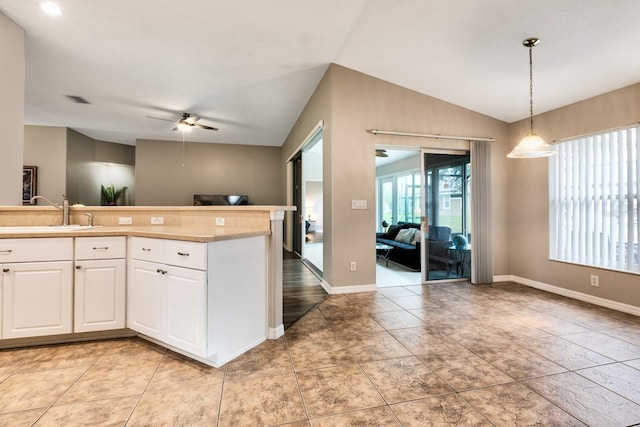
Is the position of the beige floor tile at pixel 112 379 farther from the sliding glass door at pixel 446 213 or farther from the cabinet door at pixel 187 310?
the sliding glass door at pixel 446 213

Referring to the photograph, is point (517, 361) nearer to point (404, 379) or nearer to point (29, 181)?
point (404, 379)

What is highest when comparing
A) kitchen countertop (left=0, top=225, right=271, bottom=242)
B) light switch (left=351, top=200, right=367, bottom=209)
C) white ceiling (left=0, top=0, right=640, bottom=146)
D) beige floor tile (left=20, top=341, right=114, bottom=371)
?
white ceiling (left=0, top=0, right=640, bottom=146)

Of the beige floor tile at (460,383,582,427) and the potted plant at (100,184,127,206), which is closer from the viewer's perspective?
the beige floor tile at (460,383,582,427)

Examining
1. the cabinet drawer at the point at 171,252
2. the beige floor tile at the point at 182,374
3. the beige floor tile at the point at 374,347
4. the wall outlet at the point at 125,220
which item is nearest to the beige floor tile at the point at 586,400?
the beige floor tile at the point at 374,347

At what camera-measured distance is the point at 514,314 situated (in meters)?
3.09

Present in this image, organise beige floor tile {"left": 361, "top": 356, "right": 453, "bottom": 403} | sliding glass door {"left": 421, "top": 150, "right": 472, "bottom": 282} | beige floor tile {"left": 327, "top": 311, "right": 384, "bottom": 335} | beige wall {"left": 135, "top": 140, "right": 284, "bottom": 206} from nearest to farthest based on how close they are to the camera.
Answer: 1. beige floor tile {"left": 361, "top": 356, "right": 453, "bottom": 403}
2. beige floor tile {"left": 327, "top": 311, "right": 384, "bottom": 335}
3. sliding glass door {"left": 421, "top": 150, "right": 472, "bottom": 282}
4. beige wall {"left": 135, "top": 140, "right": 284, "bottom": 206}

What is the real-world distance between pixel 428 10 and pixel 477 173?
2.48 meters

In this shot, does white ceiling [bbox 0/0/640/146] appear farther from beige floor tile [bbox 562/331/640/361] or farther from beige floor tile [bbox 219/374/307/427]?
beige floor tile [bbox 219/374/307/427]

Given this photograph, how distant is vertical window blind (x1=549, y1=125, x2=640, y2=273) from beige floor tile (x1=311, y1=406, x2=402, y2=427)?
3.45 metres

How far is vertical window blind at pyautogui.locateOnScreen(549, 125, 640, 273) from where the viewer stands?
3.16 metres

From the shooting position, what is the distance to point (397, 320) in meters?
2.89

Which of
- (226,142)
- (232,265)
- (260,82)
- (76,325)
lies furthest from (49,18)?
(226,142)

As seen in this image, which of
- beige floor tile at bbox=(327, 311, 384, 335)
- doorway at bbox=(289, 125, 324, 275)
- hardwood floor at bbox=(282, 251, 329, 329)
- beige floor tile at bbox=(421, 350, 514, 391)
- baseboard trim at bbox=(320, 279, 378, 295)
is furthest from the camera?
doorway at bbox=(289, 125, 324, 275)

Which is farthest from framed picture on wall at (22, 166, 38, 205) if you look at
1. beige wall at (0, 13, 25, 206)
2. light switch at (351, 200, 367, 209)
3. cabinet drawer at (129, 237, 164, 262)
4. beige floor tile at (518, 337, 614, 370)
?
beige floor tile at (518, 337, 614, 370)
